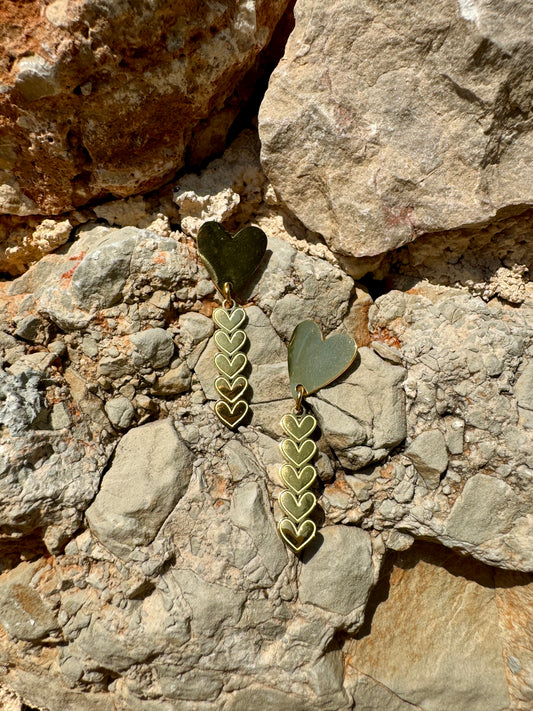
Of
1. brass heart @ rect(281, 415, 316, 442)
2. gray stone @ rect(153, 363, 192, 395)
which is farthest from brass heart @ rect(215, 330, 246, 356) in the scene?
brass heart @ rect(281, 415, 316, 442)

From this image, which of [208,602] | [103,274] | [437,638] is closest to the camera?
[208,602]

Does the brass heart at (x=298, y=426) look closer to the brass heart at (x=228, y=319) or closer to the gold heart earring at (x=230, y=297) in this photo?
the gold heart earring at (x=230, y=297)

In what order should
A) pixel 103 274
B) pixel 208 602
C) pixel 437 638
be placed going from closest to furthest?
pixel 208 602, pixel 103 274, pixel 437 638

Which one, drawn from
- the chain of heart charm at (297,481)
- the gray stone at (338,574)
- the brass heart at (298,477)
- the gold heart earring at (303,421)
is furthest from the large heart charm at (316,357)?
the gray stone at (338,574)

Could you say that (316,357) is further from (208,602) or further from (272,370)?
(208,602)

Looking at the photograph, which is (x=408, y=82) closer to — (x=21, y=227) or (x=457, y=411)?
(x=457, y=411)

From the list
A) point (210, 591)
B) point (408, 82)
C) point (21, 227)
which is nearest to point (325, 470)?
point (210, 591)

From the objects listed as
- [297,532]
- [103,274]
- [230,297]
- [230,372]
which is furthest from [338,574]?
[103,274]

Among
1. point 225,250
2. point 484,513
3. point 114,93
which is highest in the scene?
point 114,93
